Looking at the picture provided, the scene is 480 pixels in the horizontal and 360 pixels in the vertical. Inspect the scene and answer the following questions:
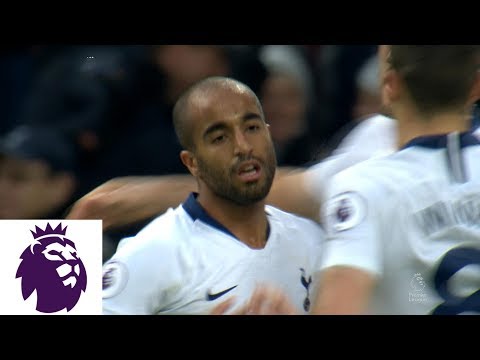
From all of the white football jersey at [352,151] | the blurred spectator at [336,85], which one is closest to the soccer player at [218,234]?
the white football jersey at [352,151]

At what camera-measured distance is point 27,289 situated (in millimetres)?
3582

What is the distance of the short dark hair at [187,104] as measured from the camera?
11.5ft

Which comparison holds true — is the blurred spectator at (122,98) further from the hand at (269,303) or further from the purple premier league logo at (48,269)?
the hand at (269,303)

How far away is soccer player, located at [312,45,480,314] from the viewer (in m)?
3.06

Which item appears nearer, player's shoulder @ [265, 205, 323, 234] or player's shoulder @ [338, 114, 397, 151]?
player's shoulder @ [338, 114, 397, 151]

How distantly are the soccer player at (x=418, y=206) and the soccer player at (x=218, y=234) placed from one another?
0.74 feet

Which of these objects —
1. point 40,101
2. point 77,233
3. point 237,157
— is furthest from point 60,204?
point 237,157

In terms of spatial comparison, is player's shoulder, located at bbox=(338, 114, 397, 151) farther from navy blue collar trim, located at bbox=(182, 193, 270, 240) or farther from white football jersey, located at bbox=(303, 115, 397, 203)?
navy blue collar trim, located at bbox=(182, 193, 270, 240)

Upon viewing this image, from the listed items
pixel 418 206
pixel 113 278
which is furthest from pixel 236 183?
pixel 418 206

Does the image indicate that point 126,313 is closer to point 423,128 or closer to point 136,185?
point 136,185

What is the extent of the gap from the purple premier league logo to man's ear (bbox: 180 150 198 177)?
1.61 feet

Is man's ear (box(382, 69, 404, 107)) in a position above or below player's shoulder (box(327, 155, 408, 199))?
above

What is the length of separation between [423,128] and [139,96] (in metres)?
1.04

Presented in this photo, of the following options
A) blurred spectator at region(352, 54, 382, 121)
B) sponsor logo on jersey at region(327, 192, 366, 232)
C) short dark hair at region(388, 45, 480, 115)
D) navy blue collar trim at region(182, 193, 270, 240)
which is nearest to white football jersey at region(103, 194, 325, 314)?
navy blue collar trim at region(182, 193, 270, 240)
